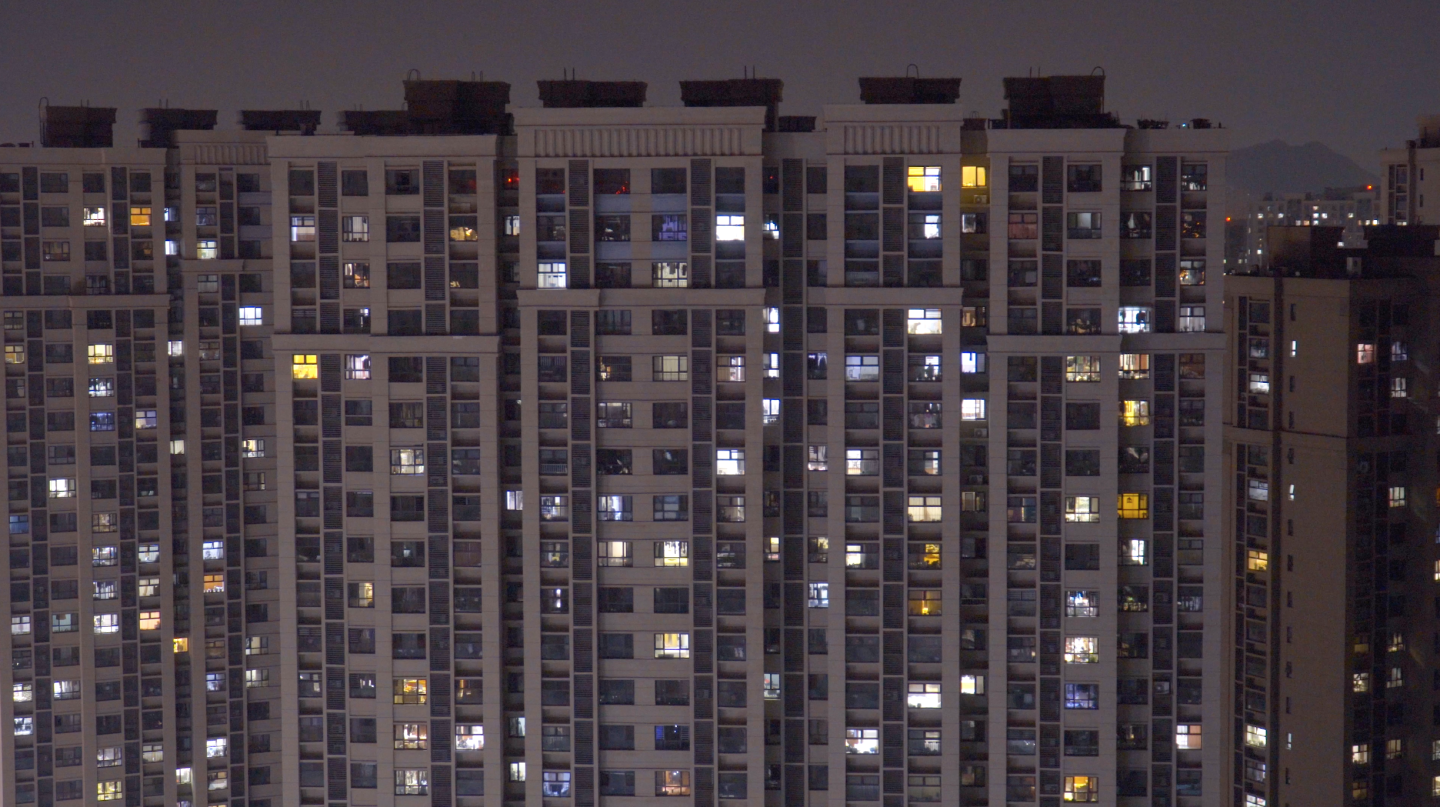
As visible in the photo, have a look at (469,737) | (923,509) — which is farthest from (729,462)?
(469,737)

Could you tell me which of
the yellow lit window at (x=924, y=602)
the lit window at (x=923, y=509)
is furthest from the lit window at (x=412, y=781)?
the lit window at (x=923, y=509)

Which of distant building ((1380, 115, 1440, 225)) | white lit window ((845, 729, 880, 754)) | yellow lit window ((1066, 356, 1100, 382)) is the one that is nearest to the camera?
yellow lit window ((1066, 356, 1100, 382))

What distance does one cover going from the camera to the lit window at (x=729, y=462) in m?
66.6

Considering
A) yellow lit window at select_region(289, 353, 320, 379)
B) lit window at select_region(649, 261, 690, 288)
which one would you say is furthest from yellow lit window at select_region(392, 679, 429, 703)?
lit window at select_region(649, 261, 690, 288)

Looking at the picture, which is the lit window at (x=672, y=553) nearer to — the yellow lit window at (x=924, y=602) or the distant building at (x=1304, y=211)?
the yellow lit window at (x=924, y=602)

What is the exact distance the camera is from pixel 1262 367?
3873 inches

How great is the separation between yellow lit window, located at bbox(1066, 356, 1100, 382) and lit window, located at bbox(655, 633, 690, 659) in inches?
728

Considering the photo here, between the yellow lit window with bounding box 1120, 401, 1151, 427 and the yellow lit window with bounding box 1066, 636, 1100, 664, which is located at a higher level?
the yellow lit window with bounding box 1120, 401, 1151, 427

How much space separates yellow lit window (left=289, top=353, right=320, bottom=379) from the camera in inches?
2692

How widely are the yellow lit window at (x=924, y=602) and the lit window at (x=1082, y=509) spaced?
614 centimetres

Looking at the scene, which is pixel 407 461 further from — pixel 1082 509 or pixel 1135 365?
pixel 1135 365

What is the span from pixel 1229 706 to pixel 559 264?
55.6m

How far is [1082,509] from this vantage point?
217 feet

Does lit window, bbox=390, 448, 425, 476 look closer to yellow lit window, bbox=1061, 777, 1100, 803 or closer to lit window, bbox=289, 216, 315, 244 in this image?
lit window, bbox=289, 216, 315, 244
